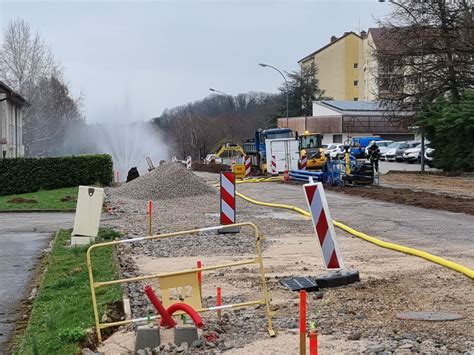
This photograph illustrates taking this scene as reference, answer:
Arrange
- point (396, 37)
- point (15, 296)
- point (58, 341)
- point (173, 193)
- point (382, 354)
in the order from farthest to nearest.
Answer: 1. point (396, 37)
2. point (173, 193)
3. point (15, 296)
4. point (58, 341)
5. point (382, 354)

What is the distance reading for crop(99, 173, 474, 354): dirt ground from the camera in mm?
6535

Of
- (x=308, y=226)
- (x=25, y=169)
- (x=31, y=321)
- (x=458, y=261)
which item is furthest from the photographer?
(x=25, y=169)

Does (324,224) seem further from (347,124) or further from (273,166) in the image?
(347,124)

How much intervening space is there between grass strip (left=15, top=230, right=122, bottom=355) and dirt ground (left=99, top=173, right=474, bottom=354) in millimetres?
458

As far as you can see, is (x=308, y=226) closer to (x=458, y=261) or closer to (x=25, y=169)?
(x=458, y=261)

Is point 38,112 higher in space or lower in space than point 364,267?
higher

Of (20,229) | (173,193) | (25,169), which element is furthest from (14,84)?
(20,229)

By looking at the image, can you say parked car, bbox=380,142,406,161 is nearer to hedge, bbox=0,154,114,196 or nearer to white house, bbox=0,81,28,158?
hedge, bbox=0,154,114,196

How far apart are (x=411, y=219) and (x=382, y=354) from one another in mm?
13532

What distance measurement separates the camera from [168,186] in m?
30.9

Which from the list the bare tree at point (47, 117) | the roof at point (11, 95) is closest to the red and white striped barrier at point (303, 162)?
the roof at point (11, 95)

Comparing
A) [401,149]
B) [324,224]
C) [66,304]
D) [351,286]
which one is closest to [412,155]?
[401,149]

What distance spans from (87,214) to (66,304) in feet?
18.4

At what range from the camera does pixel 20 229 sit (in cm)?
1994
